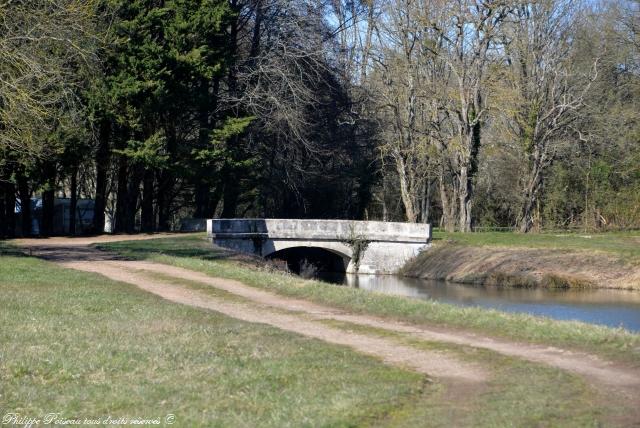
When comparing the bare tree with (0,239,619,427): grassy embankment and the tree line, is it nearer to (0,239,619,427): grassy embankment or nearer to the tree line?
the tree line

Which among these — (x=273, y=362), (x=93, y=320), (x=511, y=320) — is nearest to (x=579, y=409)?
(x=273, y=362)

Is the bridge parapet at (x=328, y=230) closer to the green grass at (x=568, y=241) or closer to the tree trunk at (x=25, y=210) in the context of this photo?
the green grass at (x=568, y=241)

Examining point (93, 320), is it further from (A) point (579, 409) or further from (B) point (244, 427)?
(A) point (579, 409)

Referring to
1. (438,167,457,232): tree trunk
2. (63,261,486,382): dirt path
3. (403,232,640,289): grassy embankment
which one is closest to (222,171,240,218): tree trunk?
(403,232,640,289): grassy embankment

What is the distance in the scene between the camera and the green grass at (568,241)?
36594mm

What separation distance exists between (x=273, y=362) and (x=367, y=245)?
31.7 metres

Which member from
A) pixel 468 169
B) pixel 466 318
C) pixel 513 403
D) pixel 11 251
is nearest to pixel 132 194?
pixel 468 169

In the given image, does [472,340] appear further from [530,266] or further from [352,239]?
[352,239]

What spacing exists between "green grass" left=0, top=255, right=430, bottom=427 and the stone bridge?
84.4 ft

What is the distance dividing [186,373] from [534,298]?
22.6 m

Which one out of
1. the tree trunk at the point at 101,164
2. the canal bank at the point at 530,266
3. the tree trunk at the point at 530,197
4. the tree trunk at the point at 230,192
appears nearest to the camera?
the canal bank at the point at 530,266

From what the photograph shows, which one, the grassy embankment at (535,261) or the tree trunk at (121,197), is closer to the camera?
the grassy embankment at (535,261)

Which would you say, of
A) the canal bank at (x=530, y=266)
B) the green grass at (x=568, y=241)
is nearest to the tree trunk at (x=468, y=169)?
the green grass at (x=568, y=241)

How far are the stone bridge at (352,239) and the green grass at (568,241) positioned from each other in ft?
4.63
